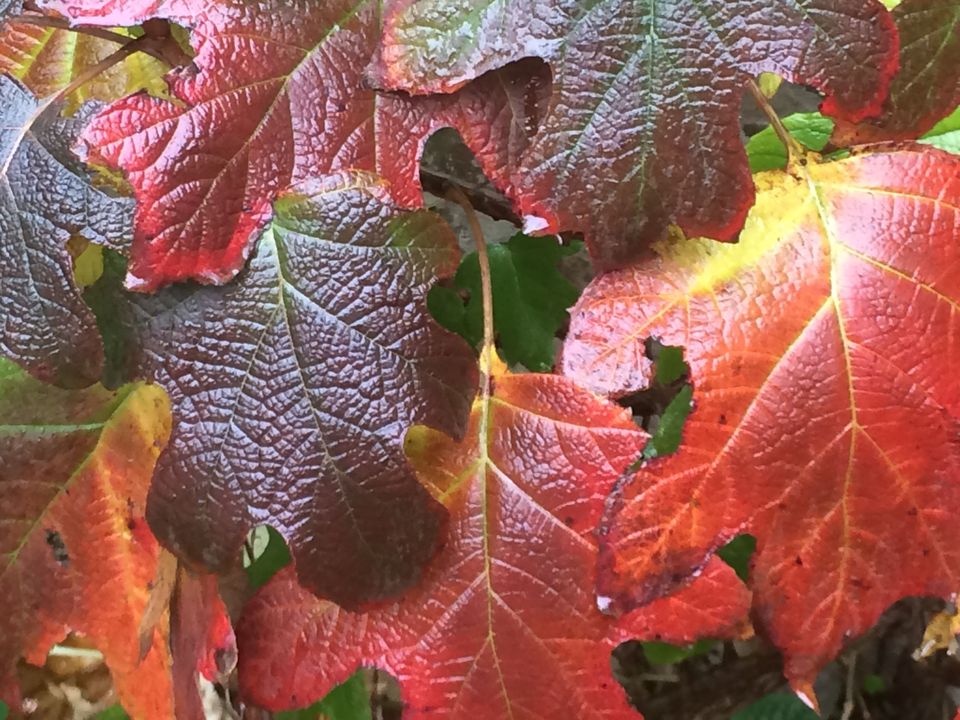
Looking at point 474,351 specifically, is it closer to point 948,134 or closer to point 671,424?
point 671,424

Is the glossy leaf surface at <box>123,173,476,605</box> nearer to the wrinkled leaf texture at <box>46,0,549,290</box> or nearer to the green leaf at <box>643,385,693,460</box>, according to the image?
the wrinkled leaf texture at <box>46,0,549,290</box>

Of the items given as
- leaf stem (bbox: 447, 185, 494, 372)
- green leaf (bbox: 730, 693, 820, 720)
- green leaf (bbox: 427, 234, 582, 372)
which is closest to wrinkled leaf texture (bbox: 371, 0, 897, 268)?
leaf stem (bbox: 447, 185, 494, 372)

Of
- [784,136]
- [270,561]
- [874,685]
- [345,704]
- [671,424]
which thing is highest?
[784,136]

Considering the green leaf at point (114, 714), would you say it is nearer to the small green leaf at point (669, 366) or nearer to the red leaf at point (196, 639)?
the red leaf at point (196, 639)

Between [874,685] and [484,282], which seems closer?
[484,282]

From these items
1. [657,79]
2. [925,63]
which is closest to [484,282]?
[657,79]

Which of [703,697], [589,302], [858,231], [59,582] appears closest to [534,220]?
[589,302]

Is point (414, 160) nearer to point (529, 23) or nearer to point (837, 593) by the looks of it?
point (529, 23)
